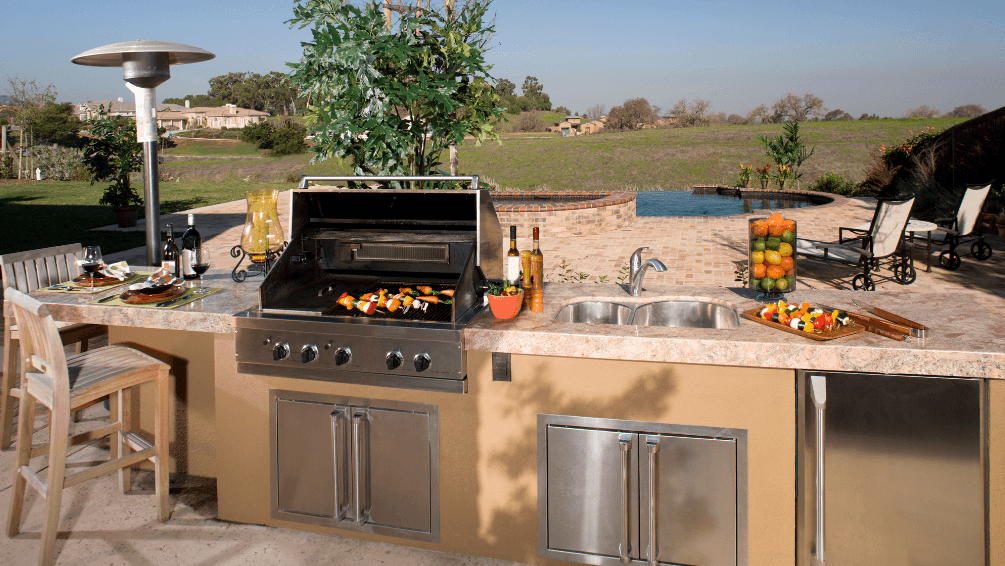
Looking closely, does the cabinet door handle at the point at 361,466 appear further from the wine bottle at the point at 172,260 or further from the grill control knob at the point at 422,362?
the wine bottle at the point at 172,260

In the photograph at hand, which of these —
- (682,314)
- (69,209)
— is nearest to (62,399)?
(682,314)

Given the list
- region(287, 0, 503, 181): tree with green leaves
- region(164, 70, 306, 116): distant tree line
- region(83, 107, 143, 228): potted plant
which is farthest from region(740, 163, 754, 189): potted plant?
region(164, 70, 306, 116): distant tree line

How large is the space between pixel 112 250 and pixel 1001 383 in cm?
1171

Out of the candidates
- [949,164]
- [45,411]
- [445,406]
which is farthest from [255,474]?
[949,164]

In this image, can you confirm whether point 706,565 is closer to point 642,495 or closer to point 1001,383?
point 642,495

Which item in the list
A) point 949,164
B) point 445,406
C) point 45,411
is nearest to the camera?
point 445,406

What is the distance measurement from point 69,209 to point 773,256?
710 inches

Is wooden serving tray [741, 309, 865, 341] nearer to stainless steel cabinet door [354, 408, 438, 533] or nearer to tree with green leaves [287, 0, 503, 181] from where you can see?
stainless steel cabinet door [354, 408, 438, 533]

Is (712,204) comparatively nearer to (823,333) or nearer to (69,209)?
→ (823,333)

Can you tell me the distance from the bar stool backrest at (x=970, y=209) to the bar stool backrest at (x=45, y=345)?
9.49 metres

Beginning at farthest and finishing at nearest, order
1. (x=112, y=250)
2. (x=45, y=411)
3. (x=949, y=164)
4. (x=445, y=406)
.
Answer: (x=949, y=164), (x=112, y=250), (x=45, y=411), (x=445, y=406)

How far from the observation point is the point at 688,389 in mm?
2391

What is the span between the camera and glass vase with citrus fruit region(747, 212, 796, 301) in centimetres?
280

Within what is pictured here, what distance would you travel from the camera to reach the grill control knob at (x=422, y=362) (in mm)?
2447
